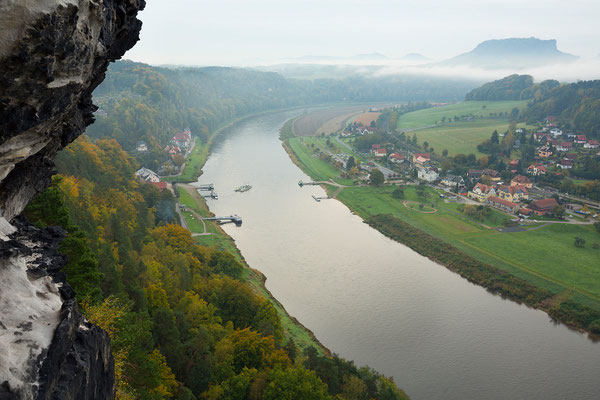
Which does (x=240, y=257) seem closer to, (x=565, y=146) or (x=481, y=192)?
(x=481, y=192)

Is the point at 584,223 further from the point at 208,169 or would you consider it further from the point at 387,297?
the point at 208,169

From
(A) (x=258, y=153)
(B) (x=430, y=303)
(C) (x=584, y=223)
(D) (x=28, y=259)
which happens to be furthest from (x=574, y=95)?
(D) (x=28, y=259)

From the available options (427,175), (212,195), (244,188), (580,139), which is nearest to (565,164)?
(580,139)

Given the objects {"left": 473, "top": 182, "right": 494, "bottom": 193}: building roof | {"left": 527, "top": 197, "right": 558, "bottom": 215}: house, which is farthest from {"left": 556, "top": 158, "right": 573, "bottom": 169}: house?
{"left": 527, "top": 197, "right": 558, "bottom": 215}: house

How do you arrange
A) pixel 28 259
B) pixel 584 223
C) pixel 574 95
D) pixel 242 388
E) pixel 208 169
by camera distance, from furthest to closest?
pixel 574 95, pixel 208 169, pixel 584 223, pixel 242 388, pixel 28 259

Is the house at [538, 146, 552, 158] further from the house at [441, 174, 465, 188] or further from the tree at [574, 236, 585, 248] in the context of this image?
the tree at [574, 236, 585, 248]

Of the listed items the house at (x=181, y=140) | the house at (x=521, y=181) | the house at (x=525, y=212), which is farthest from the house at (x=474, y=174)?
the house at (x=181, y=140)
